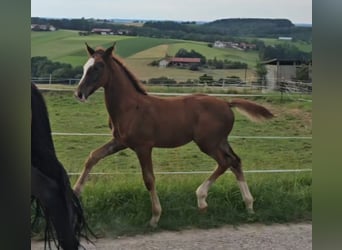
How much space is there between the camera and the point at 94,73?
7.79 ft

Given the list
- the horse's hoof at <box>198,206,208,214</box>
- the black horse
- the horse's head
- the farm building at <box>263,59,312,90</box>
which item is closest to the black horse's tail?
the black horse

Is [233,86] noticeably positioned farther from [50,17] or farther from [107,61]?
[50,17]

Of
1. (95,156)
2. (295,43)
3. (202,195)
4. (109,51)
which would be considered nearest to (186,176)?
(202,195)

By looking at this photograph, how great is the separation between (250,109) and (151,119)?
49cm

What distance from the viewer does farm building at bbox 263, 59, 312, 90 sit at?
2.49 m

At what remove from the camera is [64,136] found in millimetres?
2348

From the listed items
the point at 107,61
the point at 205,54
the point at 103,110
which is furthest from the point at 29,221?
the point at 205,54

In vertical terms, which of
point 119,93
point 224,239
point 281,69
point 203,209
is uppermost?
point 281,69

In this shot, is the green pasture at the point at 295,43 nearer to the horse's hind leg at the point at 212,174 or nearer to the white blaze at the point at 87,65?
the horse's hind leg at the point at 212,174

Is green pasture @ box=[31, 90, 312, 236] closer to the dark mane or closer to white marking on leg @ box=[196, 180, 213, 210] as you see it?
white marking on leg @ box=[196, 180, 213, 210]

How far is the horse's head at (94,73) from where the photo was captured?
2352 mm

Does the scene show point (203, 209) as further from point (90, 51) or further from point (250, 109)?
point (90, 51)

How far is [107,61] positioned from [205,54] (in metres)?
0.47

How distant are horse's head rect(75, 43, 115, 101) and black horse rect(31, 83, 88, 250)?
19cm
